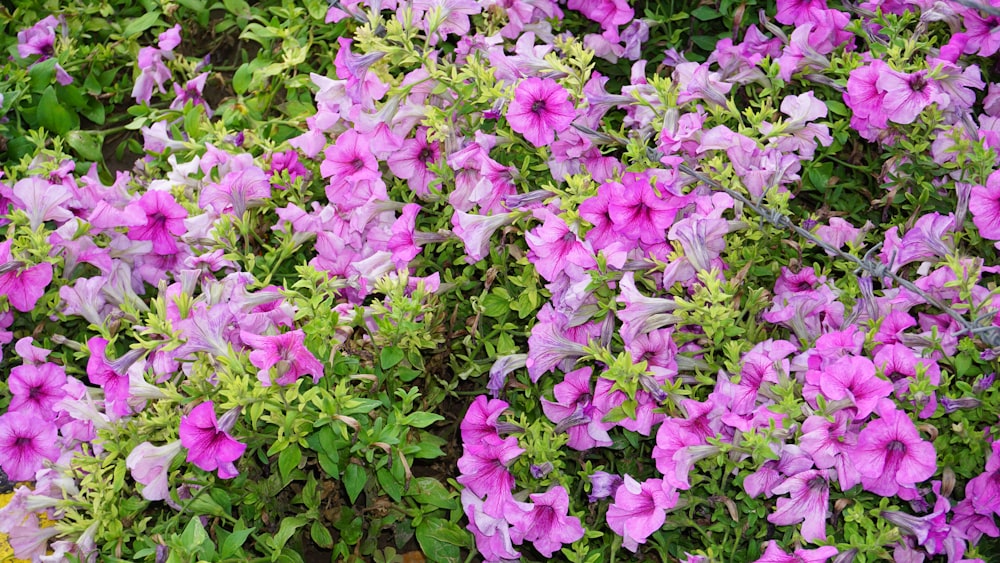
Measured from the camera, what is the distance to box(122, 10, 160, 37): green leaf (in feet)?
10.1

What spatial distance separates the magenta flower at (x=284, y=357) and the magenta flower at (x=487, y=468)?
33cm

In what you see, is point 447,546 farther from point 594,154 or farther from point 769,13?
point 769,13

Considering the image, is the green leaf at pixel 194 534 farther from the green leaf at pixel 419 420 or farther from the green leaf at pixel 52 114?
the green leaf at pixel 52 114

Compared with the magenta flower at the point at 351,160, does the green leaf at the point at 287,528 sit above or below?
below

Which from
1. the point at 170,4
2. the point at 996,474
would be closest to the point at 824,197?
the point at 996,474

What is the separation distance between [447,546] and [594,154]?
900 mm

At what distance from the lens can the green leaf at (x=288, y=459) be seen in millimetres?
1788

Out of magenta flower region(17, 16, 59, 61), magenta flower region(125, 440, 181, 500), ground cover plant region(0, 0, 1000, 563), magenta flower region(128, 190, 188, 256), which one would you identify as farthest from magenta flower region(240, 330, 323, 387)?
magenta flower region(17, 16, 59, 61)

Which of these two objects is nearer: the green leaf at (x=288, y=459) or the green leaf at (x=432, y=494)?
the green leaf at (x=288, y=459)

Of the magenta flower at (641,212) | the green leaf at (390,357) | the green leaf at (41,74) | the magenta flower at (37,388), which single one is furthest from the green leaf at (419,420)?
the green leaf at (41,74)

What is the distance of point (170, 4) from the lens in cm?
308

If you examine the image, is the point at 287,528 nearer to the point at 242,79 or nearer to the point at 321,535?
the point at 321,535

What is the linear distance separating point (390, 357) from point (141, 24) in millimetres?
1779

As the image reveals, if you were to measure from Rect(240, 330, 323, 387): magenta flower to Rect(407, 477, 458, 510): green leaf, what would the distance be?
1.02ft
